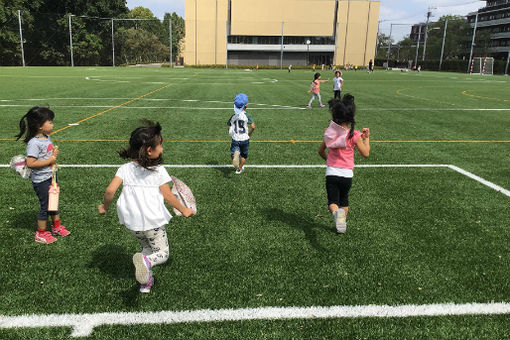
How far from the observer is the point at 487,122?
45.9 ft

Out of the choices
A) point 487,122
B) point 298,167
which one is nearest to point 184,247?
point 298,167

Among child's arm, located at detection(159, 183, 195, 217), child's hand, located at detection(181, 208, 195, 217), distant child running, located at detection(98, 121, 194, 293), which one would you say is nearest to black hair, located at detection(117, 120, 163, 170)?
distant child running, located at detection(98, 121, 194, 293)

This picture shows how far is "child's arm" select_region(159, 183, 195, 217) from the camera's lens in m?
3.29

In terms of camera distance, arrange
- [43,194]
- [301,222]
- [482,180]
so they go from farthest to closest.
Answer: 1. [482,180]
2. [301,222]
3. [43,194]

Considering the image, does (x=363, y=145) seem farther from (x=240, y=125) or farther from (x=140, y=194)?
(x=240, y=125)

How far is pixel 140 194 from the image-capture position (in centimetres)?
328

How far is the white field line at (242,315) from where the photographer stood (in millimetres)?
3193

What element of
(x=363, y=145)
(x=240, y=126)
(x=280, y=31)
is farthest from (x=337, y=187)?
(x=280, y=31)

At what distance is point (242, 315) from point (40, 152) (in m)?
2.93

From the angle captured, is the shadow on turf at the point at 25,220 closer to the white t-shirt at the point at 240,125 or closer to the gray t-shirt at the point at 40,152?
the gray t-shirt at the point at 40,152

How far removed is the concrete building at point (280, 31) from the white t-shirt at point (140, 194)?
85.5 meters

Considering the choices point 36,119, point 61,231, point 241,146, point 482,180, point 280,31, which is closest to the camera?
point 36,119

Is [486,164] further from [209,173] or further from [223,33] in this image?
[223,33]

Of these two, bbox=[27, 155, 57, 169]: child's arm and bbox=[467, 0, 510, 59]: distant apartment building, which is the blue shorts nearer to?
bbox=[27, 155, 57, 169]: child's arm
